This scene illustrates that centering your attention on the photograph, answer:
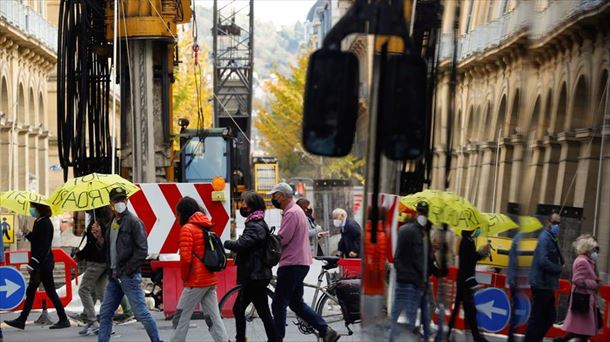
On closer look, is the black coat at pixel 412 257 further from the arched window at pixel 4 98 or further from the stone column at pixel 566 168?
the arched window at pixel 4 98

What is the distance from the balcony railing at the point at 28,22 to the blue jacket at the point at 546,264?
1462 inches

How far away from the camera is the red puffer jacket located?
12.2 meters

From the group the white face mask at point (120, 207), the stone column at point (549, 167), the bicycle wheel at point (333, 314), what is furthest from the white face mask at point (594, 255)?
the white face mask at point (120, 207)

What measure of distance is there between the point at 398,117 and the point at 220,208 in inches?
474

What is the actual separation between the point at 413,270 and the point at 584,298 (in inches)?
91.4

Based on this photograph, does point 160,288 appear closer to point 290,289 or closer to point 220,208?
point 220,208

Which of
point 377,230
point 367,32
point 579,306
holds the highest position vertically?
point 367,32

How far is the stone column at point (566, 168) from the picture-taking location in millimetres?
5266

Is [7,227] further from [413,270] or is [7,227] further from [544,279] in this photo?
[413,270]

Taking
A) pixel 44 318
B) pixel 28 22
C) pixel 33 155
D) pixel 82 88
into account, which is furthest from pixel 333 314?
pixel 33 155

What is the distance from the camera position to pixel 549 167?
5.26 meters

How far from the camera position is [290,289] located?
41.3 feet

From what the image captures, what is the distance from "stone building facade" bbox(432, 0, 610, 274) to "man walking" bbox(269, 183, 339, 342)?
7.10 metres

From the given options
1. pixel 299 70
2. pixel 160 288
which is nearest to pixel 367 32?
pixel 160 288
